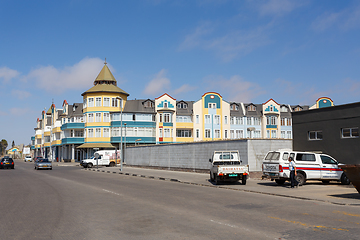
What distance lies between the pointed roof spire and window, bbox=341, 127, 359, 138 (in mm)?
57137

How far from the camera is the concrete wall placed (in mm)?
27453

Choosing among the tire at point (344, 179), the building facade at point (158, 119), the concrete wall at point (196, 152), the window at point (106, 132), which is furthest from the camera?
the window at point (106, 132)

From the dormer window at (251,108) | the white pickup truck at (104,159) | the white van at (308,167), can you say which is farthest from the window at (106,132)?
the white van at (308,167)

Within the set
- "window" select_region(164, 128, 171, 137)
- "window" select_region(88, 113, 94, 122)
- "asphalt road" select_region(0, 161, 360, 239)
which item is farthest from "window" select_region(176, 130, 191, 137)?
"asphalt road" select_region(0, 161, 360, 239)

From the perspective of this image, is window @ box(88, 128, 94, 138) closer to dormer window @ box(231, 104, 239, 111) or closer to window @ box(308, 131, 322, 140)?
dormer window @ box(231, 104, 239, 111)

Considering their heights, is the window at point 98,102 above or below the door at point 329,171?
above

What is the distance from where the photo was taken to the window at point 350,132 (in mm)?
23109

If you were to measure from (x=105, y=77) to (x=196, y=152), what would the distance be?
149 feet

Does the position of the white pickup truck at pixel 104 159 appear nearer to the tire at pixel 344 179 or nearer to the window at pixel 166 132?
the window at pixel 166 132

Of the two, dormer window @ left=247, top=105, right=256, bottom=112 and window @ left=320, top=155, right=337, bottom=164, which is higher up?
dormer window @ left=247, top=105, right=256, bottom=112

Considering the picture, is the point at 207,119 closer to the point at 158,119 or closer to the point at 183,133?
the point at 183,133

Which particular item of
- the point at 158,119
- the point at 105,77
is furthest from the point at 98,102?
the point at 158,119

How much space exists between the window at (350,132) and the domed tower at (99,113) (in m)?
51.2

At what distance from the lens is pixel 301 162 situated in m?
21.0
